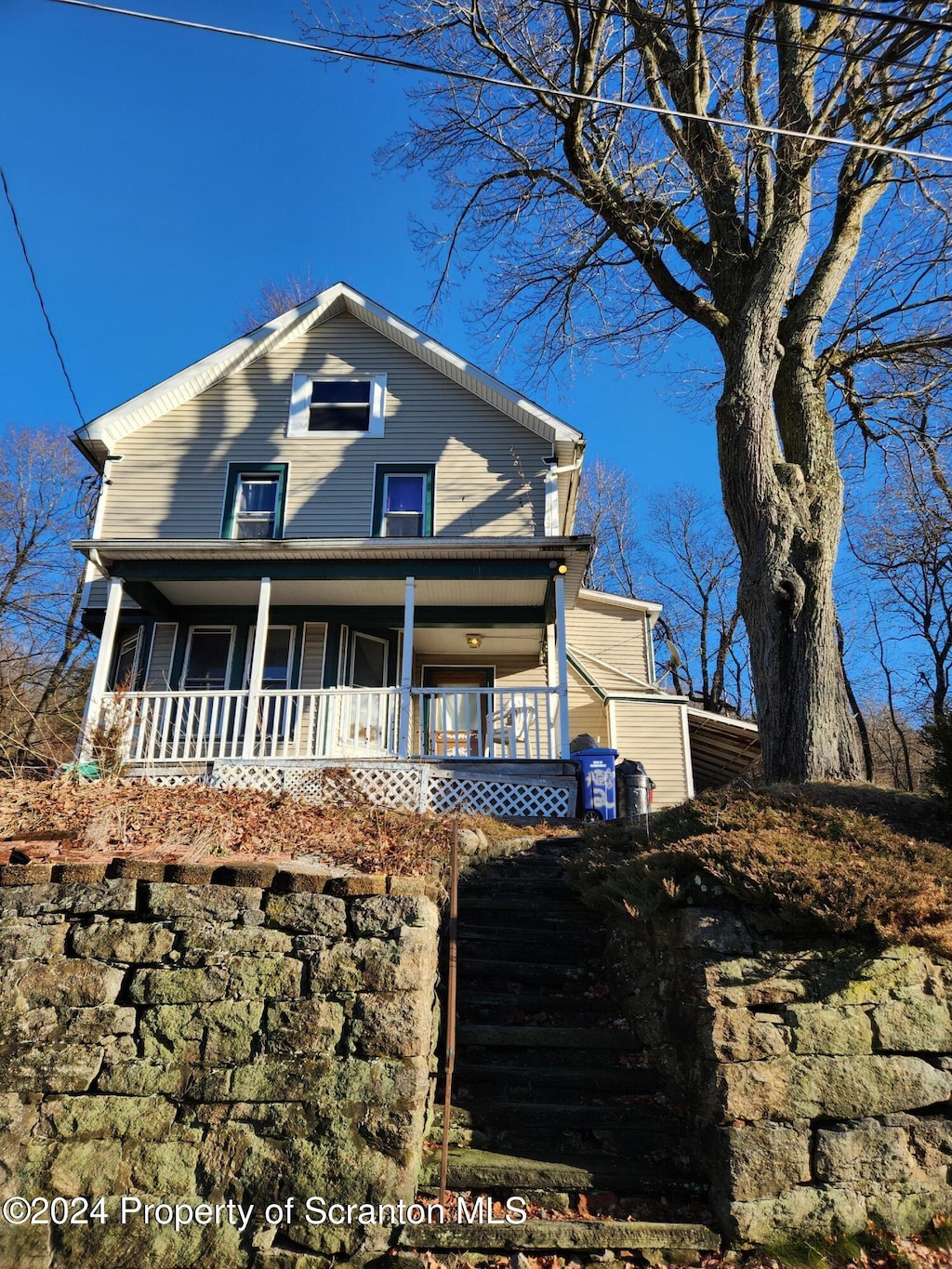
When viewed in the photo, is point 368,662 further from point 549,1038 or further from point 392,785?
point 549,1038

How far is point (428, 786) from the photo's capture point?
962 centimetres

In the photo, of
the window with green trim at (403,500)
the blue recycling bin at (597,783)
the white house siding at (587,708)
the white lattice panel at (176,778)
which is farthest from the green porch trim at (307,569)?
the white house siding at (587,708)

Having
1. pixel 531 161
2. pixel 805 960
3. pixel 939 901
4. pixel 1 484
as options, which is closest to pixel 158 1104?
pixel 805 960

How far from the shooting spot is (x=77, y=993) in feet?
12.3

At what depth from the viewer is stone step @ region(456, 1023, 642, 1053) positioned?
466cm

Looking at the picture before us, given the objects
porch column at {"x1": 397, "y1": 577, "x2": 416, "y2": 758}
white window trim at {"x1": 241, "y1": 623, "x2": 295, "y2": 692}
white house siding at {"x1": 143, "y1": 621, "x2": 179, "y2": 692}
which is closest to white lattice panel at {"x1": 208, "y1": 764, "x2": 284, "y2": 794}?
porch column at {"x1": 397, "y1": 577, "x2": 416, "y2": 758}

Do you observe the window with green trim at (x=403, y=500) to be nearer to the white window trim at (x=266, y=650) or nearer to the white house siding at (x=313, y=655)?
the white house siding at (x=313, y=655)

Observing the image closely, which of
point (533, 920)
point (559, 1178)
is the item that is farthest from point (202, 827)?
point (559, 1178)

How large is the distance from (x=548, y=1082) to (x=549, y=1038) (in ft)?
1.01

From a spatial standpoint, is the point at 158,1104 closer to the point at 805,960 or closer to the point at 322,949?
the point at 322,949

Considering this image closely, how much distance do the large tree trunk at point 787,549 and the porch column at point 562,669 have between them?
3.17 metres

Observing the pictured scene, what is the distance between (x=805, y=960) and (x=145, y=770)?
8473mm

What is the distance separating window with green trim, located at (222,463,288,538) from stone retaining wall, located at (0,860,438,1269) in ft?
30.5

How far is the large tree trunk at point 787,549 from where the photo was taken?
22.4ft
